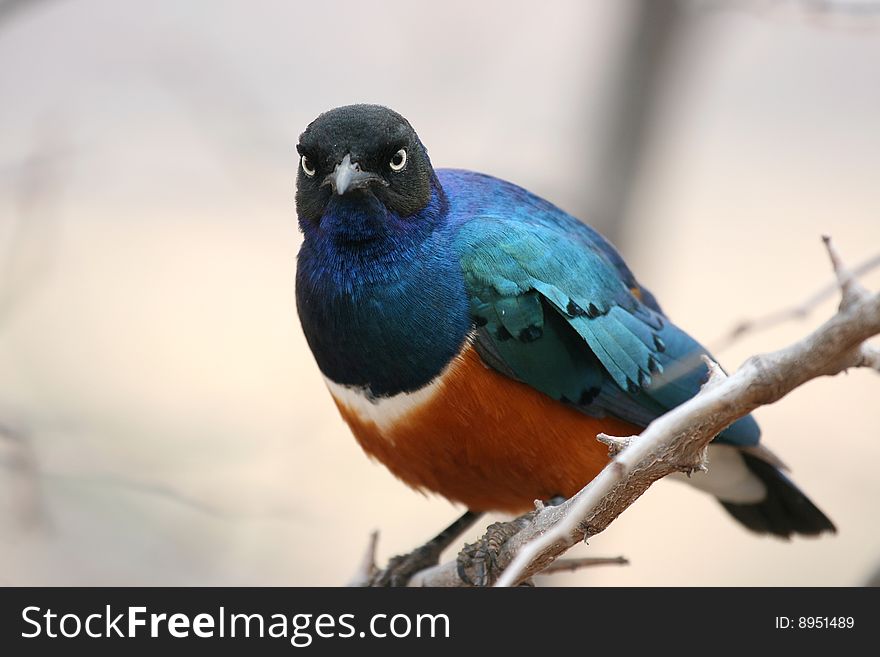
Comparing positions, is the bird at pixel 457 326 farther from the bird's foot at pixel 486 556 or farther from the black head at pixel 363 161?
the bird's foot at pixel 486 556

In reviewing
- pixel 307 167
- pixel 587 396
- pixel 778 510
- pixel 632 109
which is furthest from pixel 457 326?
pixel 632 109

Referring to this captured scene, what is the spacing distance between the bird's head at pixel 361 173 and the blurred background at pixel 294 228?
108cm

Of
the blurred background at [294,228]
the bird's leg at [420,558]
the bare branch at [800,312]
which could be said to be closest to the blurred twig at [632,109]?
the blurred background at [294,228]

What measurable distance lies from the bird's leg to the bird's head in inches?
59.5

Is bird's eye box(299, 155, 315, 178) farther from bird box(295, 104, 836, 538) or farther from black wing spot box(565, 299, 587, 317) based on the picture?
black wing spot box(565, 299, 587, 317)

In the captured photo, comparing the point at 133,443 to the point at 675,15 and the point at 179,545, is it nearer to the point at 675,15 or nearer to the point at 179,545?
the point at 179,545

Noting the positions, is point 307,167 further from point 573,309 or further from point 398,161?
point 573,309

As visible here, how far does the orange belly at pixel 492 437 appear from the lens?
170 inches

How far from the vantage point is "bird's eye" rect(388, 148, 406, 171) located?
428 centimetres

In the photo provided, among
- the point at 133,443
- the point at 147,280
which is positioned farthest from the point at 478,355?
the point at 147,280

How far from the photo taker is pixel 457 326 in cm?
430

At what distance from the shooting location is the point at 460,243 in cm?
441

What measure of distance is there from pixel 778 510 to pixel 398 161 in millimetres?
2454

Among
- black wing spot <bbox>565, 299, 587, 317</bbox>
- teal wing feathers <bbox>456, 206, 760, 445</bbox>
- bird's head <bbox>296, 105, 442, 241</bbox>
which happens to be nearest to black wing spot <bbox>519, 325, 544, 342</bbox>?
teal wing feathers <bbox>456, 206, 760, 445</bbox>
